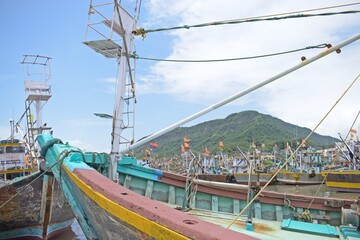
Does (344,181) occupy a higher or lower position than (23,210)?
higher

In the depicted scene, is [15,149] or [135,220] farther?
[15,149]

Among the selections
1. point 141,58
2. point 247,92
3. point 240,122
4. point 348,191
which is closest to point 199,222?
point 247,92

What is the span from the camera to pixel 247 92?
18.8 feet

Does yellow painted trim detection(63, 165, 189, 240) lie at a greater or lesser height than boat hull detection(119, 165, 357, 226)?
greater

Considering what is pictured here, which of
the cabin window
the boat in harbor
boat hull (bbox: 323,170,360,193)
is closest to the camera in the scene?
the boat in harbor

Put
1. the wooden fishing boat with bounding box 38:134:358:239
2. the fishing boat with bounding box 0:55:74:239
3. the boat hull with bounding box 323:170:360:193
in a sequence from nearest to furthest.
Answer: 1. the wooden fishing boat with bounding box 38:134:358:239
2. the fishing boat with bounding box 0:55:74:239
3. the boat hull with bounding box 323:170:360:193

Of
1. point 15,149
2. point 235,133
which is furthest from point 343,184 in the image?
point 235,133

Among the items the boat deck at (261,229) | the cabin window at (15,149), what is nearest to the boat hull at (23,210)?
the boat deck at (261,229)

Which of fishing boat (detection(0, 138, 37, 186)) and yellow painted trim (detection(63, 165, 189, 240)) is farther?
fishing boat (detection(0, 138, 37, 186))

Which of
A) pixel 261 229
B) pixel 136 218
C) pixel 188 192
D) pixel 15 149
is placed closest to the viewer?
pixel 136 218

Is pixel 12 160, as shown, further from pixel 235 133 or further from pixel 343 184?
pixel 235 133

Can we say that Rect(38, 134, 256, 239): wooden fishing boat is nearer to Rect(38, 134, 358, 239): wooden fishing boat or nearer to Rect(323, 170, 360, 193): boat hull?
Rect(38, 134, 358, 239): wooden fishing boat

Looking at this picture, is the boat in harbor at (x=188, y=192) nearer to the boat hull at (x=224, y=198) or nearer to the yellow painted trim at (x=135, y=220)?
the boat hull at (x=224, y=198)

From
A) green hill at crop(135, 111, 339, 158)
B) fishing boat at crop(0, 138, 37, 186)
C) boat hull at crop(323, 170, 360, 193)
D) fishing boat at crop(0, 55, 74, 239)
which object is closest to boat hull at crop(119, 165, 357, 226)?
fishing boat at crop(0, 55, 74, 239)
